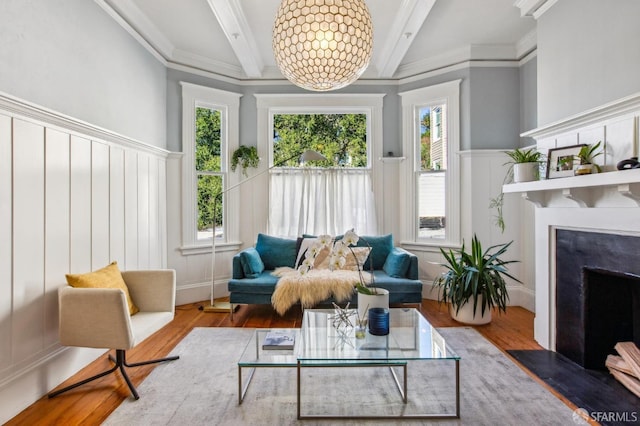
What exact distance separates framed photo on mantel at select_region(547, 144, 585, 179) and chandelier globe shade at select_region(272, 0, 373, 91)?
1.79 metres

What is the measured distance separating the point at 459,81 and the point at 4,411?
195 inches

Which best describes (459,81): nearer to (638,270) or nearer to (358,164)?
(358,164)

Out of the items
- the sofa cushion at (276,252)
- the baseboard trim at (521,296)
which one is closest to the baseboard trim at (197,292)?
the sofa cushion at (276,252)

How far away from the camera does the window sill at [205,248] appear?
4388 mm

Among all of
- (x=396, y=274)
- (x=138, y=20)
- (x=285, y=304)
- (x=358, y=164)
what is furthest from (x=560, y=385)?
(x=138, y=20)

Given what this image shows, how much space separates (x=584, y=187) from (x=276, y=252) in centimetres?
311

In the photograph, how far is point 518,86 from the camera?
422 centimetres

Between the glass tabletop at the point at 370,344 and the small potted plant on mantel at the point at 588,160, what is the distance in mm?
1492

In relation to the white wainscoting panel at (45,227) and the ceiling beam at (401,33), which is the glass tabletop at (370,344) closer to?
the white wainscoting panel at (45,227)

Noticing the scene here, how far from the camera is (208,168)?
181 inches

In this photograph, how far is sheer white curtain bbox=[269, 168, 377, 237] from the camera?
4738 mm

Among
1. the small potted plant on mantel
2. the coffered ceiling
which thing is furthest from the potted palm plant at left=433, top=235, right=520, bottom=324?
the coffered ceiling

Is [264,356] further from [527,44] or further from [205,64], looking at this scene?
[527,44]

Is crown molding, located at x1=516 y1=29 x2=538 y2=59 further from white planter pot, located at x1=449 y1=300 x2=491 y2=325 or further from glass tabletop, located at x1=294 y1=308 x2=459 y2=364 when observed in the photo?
glass tabletop, located at x1=294 y1=308 x2=459 y2=364
